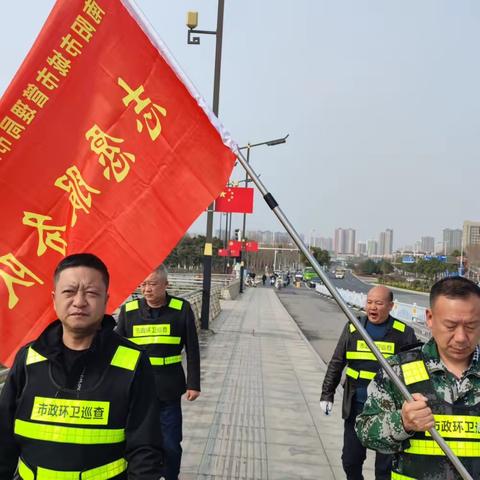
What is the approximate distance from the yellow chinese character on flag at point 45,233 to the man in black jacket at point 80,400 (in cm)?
63

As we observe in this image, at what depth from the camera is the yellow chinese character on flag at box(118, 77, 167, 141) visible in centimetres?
295

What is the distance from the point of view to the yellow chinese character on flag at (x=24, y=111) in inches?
107

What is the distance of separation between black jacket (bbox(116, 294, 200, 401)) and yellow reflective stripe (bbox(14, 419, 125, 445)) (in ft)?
6.90

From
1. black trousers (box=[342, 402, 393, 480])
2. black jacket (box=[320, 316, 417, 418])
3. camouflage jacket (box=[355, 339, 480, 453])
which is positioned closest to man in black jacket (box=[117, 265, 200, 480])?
black jacket (box=[320, 316, 417, 418])

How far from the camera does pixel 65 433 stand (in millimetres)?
2055

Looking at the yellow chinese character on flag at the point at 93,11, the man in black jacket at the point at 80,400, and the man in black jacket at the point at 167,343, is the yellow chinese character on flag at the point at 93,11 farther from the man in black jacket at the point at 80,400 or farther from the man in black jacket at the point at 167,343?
the man in black jacket at the point at 167,343

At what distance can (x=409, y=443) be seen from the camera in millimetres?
2174

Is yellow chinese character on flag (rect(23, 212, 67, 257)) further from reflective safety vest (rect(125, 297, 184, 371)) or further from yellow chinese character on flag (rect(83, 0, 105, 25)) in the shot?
reflective safety vest (rect(125, 297, 184, 371))

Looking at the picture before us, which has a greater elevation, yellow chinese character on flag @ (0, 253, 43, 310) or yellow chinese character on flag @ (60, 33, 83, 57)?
yellow chinese character on flag @ (60, 33, 83, 57)

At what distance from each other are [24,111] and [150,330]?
2098 millimetres

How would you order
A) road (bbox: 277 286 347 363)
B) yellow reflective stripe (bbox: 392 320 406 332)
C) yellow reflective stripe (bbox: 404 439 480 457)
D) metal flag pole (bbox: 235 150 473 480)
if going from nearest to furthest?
metal flag pole (bbox: 235 150 473 480), yellow reflective stripe (bbox: 404 439 480 457), yellow reflective stripe (bbox: 392 320 406 332), road (bbox: 277 286 347 363)

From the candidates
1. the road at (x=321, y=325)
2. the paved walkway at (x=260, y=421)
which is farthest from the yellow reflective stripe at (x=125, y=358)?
the road at (x=321, y=325)

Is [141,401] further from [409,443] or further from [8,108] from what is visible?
[8,108]

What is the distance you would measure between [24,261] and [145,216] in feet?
2.19
